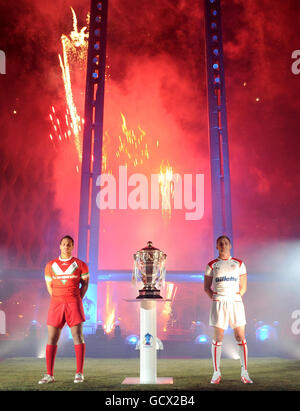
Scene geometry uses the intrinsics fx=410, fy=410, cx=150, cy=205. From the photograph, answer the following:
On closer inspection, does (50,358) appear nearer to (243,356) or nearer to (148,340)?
(148,340)

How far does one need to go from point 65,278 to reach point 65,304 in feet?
0.92

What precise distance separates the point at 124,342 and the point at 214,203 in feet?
28.3

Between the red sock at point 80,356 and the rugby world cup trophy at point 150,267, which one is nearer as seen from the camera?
the red sock at point 80,356

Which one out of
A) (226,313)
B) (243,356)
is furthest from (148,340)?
(243,356)

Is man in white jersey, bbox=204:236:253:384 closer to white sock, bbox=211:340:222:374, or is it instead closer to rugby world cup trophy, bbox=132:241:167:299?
white sock, bbox=211:340:222:374

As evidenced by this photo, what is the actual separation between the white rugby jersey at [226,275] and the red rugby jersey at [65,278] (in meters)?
1.47

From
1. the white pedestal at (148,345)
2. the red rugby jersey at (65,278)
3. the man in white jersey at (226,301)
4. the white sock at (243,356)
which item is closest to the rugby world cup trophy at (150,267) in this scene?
the white pedestal at (148,345)

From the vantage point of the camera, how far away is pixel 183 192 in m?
27.5

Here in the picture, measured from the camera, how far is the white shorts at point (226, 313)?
4477 millimetres

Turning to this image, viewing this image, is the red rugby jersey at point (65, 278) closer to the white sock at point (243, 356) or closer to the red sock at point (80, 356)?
the red sock at point (80, 356)

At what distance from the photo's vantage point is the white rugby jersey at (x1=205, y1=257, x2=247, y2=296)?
4543 mm

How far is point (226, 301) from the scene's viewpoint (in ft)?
14.8

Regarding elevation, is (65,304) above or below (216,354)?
above
